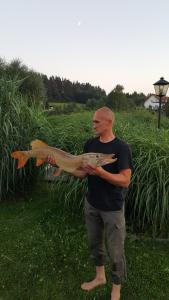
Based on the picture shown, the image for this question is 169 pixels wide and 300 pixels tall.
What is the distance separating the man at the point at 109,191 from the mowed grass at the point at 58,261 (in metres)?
0.50

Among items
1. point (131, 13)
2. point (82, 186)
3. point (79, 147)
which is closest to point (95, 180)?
point (82, 186)

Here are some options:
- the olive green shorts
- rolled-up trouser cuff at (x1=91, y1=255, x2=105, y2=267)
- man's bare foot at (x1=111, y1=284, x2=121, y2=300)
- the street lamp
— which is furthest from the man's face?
the street lamp

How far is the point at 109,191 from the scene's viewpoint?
3.12m

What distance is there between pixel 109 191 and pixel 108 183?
0.25ft

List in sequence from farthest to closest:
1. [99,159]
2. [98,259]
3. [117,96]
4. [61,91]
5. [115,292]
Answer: [61,91], [117,96], [98,259], [115,292], [99,159]

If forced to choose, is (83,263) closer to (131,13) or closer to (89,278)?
(89,278)

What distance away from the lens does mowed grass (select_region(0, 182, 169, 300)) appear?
3545 millimetres

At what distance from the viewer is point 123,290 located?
11.8 feet

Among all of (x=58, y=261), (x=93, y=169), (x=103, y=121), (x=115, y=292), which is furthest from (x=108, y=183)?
(x=58, y=261)

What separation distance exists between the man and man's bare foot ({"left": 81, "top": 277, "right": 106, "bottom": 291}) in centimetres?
33

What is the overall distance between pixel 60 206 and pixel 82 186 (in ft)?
2.62

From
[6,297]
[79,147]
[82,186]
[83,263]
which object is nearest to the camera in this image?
[6,297]

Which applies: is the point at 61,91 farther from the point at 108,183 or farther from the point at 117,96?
the point at 108,183

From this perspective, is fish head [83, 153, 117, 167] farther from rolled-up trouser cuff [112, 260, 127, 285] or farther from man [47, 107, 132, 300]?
rolled-up trouser cuff [112, 260, 127, 285]
